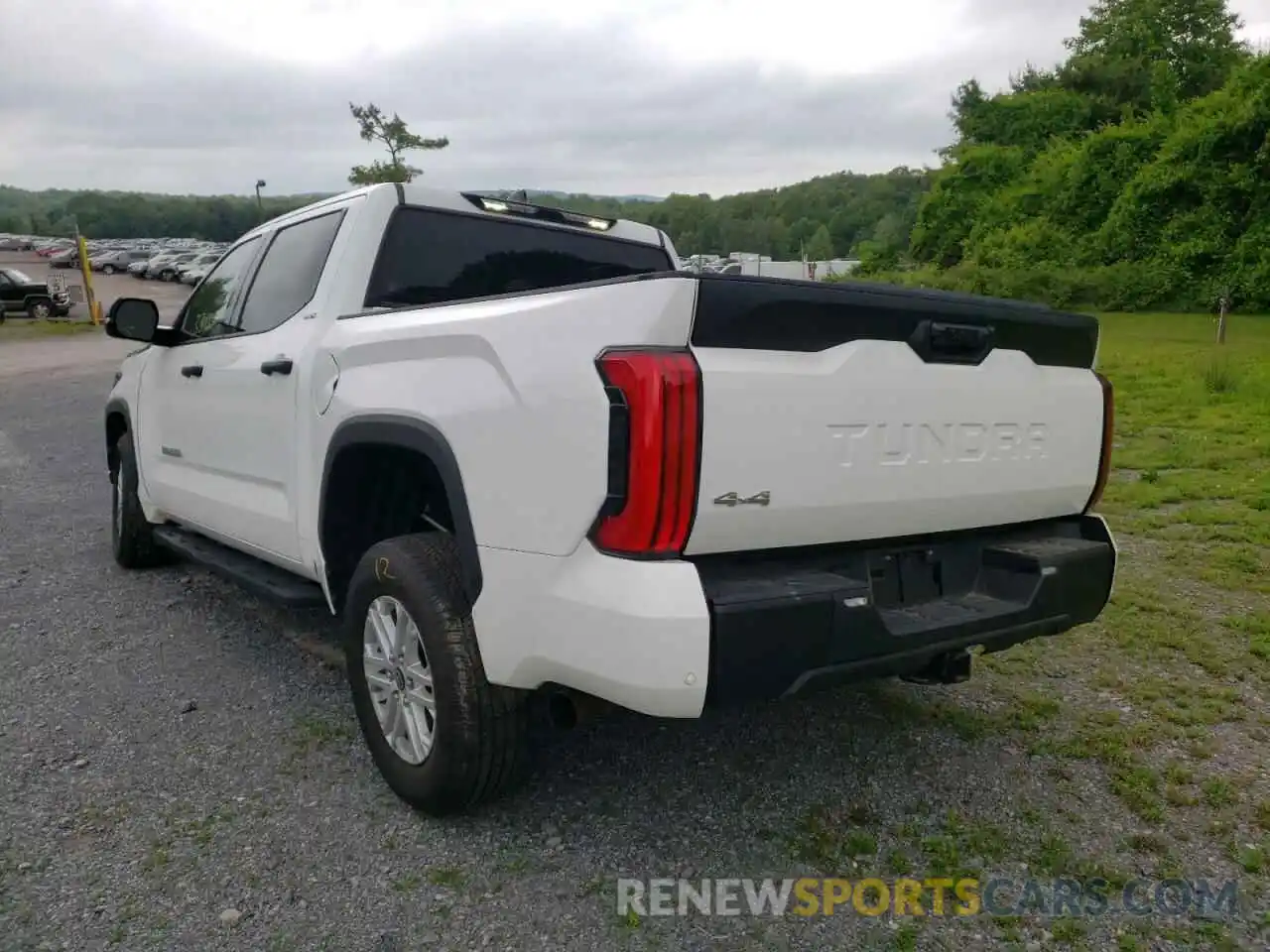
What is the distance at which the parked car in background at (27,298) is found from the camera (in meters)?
29.1

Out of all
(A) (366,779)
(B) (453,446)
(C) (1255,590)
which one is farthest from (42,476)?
(C) (1255,590)

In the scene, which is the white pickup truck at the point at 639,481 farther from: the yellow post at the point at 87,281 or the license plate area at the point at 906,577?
the yellow post at the point at 87,281

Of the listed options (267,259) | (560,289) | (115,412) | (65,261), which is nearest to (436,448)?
(560,289)

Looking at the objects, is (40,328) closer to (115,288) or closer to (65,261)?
(115,288)

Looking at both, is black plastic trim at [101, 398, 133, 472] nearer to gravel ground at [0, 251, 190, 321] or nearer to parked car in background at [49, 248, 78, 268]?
gravel ground at [0, 251, 190, 321]

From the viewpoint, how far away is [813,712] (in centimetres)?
365

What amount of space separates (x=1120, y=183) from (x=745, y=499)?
97.1ft

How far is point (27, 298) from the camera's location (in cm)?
2934

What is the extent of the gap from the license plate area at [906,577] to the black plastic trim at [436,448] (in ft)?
3.48

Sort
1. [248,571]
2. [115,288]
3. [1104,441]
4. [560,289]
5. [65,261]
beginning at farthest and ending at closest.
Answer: [65,261] < [115,288] < [248,571] < [1104,441] < [560,289]

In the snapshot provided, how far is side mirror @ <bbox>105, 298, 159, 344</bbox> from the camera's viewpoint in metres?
4.46

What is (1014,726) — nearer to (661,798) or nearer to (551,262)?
(661,798)

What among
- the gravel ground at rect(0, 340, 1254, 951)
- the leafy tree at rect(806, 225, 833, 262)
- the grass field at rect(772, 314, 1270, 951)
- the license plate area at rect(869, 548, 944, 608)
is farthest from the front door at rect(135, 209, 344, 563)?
the leafy tree at rect(806, 225, 833, 262)

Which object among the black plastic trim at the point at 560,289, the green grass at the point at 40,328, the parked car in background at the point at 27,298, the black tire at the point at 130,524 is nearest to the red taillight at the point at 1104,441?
the black plastic trim at the point at 560,289
